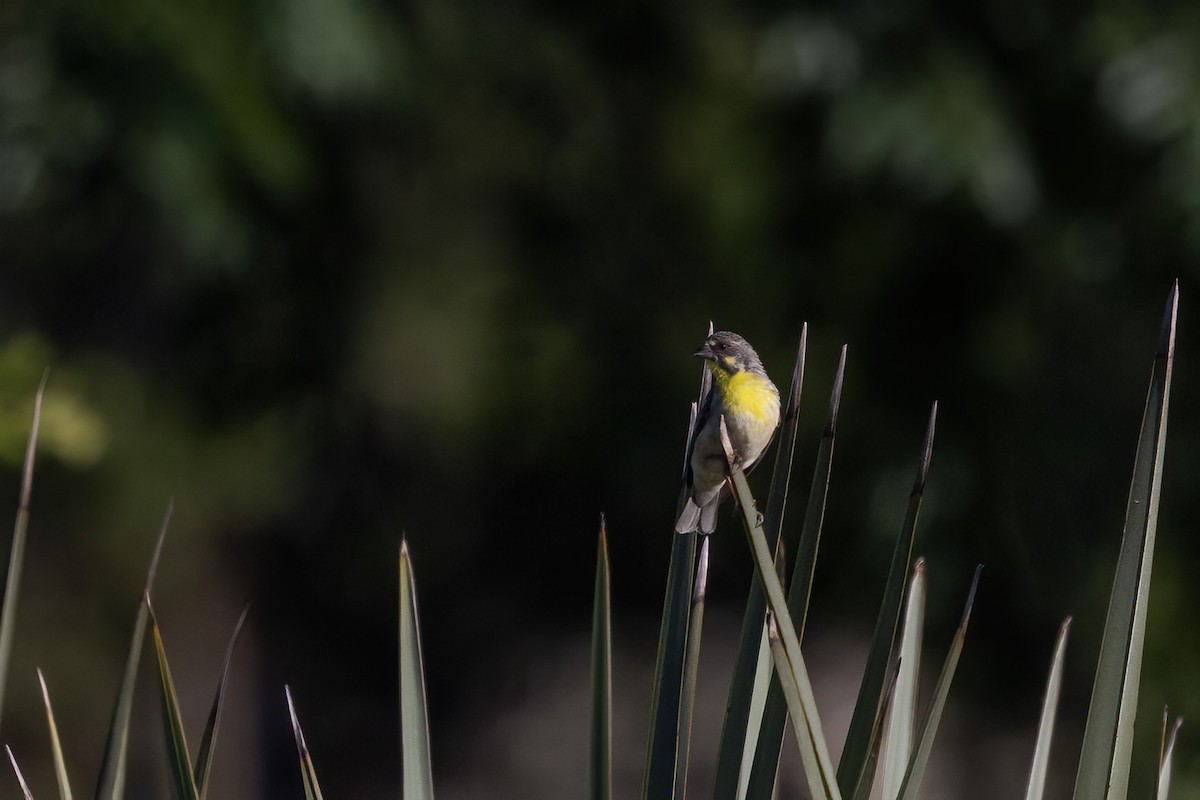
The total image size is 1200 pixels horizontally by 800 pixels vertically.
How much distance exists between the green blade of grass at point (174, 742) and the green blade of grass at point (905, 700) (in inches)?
43.8

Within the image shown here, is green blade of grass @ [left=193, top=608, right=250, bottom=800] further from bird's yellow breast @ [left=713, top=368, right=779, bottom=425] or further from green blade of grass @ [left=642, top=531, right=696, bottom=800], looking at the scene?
bird's yellow breast @ [left=713, top=368, right=779, bottom=425]

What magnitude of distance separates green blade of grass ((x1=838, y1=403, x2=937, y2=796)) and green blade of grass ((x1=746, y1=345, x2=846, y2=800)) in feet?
0.35

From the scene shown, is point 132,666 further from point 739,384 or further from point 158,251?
point 158,251

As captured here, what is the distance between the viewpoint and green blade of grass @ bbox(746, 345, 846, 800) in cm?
191

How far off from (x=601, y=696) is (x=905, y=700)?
604mm

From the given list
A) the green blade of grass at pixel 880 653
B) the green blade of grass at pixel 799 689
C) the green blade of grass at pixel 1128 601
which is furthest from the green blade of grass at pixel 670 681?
the green blade of grass at pixel 1128 601

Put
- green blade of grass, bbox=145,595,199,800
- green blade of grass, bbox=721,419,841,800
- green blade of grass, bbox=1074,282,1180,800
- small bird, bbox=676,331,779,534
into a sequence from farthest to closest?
small bird, bbox=676,331,779,534 < green blade of grass, bbox=145,595,199,800 < green blade of grass, bbox=1074,282,1180,800 < green blade of grass, bbox=721,419,841,800

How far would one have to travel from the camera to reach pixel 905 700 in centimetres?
230

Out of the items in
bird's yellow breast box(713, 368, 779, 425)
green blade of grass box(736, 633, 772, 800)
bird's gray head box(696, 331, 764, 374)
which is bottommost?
green blade of grass box(736, 633, 772, 800)

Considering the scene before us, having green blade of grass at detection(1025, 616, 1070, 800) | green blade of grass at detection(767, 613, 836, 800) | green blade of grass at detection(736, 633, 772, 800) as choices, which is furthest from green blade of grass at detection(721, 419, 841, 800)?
green blade of grass at detection(1025, 616, 1070, 800)

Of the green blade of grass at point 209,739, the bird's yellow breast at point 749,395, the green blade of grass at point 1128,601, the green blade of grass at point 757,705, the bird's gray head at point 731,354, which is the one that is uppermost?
the bird's gray head at point 731,354

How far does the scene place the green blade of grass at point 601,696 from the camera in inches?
78.9

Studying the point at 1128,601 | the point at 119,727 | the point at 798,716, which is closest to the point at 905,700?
the point at 1128,601

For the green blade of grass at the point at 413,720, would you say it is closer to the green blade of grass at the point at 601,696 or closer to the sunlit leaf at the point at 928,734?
the green blade of grass at the point at 601,696
